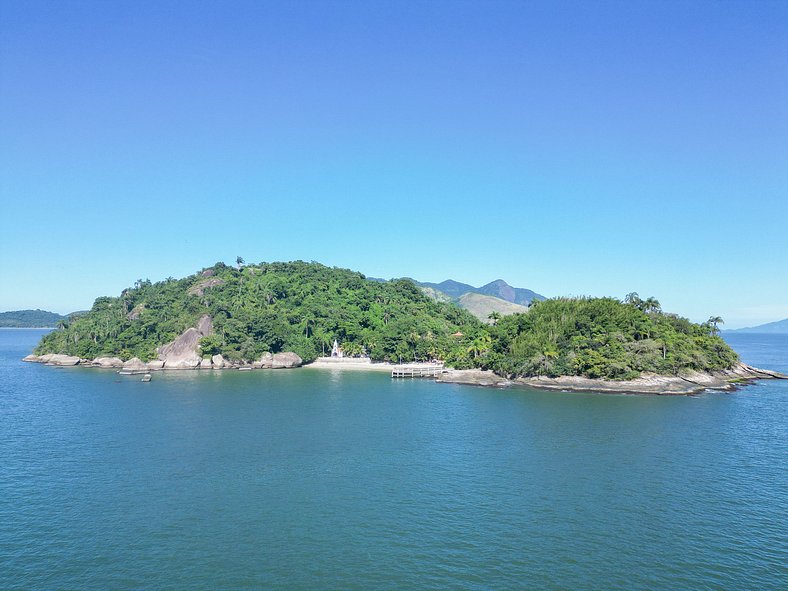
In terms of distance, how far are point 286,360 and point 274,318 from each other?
1334 cm

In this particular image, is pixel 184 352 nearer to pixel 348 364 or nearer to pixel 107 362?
pixel 107 362

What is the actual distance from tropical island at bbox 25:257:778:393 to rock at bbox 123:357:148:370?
1.73ft

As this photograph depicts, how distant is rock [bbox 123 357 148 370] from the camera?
110 metres

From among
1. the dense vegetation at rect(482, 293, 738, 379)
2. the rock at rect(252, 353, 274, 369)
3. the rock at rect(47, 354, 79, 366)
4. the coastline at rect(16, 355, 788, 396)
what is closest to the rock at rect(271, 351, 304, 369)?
the rock at rect(252, 353, 274, 369)

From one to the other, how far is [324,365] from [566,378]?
59365 mm

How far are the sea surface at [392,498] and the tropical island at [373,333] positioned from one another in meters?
20.8

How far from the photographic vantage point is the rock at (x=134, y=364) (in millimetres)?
109606

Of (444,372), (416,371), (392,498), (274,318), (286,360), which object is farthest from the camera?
(274,318)

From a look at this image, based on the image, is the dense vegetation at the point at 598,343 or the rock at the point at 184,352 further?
the rock at the point at 184,352

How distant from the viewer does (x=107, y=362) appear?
117 metres

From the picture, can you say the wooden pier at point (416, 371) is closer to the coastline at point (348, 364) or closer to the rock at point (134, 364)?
the coastline at point (348, 364)

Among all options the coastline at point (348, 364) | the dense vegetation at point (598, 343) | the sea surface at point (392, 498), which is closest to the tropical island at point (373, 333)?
the dense vegetation at point (598, 343)

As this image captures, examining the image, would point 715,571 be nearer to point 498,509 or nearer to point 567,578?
point 567,578

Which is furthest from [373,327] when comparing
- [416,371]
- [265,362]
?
[416,371]
